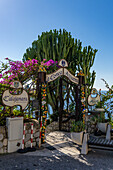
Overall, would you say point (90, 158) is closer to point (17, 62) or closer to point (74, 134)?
point (74, 134)

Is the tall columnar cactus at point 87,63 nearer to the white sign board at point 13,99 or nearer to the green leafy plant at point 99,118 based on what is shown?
the green leafy plant at point 99,118

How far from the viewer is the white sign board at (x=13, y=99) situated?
5785 millimetres

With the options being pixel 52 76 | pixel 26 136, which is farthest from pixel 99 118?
pixel 26 136

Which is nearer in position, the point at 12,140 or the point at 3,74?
the point at 12,140

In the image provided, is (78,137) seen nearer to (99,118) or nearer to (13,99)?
(13,99)

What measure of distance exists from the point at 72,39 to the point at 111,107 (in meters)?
6.00

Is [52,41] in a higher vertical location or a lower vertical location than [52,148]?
higher

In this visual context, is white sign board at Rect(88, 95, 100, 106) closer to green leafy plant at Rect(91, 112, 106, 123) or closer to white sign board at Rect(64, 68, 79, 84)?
green leafy plant at Rect(91, 112, 106, 123)

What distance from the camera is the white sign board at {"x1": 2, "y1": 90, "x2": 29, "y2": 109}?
19.0 ft

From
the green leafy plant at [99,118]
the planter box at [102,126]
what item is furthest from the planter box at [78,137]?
the green leafy plant at [99,118]

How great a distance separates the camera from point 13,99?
19.6 feet

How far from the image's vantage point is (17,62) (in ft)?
27.9

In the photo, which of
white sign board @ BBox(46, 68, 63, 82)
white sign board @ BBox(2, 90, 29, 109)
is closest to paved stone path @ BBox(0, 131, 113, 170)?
white sign board @ BBox(2, 90, 29, 109)

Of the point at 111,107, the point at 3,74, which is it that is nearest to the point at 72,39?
the point at 111,107
